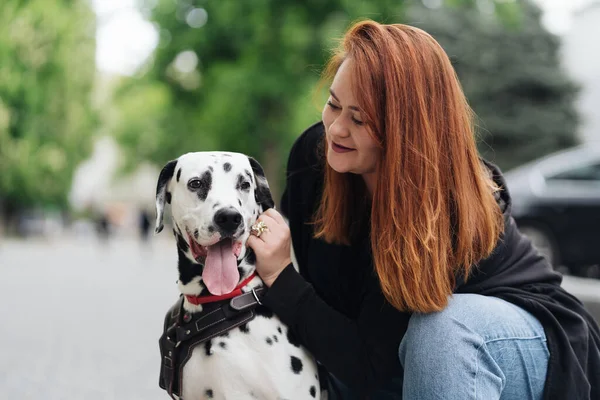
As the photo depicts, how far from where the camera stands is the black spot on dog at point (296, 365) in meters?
2.48

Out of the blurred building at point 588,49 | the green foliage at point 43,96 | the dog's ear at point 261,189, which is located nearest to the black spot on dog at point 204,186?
the dog's ear at point 261,189

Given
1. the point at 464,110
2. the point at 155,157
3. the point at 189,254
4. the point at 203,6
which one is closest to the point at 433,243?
the point at 464,110

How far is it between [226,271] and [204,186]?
33 centimetres

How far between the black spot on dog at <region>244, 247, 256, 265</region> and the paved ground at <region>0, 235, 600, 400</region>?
6.72 feet

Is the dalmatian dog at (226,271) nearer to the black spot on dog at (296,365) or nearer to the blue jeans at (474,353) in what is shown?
the black spot on dog at (296,365)

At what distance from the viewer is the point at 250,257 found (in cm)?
→ 260

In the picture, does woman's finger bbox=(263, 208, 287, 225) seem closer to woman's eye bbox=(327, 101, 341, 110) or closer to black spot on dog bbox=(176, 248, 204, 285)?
black spot on dog bbox=(176, 248, 204, 285)

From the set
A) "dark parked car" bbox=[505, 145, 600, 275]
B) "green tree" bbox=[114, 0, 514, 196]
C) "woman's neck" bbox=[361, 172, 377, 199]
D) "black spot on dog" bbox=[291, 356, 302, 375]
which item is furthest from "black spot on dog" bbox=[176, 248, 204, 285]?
"green tree" bbox=[114, 0, 514, 196]

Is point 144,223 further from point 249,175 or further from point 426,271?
point 426,271

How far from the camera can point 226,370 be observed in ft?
7.77

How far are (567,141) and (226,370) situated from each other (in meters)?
23.8

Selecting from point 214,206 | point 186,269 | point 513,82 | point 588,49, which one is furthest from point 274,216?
point 588,49

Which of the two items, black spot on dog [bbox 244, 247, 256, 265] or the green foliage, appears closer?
black spot on dog [bbox 244, 247, 256, 265]

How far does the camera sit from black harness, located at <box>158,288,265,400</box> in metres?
2.44
